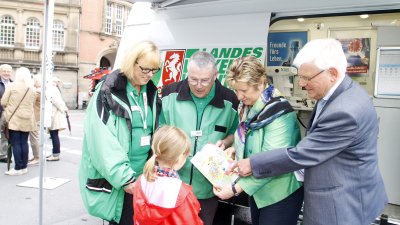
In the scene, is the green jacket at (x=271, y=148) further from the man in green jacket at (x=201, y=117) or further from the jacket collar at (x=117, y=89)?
the jacket collar at (x=117, y=89)

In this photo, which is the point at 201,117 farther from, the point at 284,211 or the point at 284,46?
the point at 284,46

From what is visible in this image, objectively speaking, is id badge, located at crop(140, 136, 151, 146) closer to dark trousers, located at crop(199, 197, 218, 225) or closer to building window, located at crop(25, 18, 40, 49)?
dark trousers, located at crop(199, 197, 218, 225)

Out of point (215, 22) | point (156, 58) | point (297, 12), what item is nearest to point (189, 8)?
point (215, 22)

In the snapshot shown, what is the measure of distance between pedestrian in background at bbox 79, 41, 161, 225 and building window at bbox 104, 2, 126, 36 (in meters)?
28.1

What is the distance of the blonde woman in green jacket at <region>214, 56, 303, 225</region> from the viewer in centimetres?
204

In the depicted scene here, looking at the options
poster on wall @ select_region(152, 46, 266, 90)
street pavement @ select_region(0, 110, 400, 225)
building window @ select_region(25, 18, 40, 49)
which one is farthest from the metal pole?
building window @ select_region(25, 18, 40, 49)

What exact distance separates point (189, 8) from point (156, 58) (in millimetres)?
1543

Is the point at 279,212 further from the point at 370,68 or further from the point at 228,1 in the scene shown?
the point at 370,68

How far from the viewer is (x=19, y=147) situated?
6.01 metres

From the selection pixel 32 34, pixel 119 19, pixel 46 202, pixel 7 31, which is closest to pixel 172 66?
pixel 46 202

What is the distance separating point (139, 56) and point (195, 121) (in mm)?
565

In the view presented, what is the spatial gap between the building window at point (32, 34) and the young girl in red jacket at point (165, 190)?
2739 centimetres

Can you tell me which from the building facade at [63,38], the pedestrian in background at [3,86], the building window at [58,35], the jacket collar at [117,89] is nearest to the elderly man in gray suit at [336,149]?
the jacket collar at [117,89]

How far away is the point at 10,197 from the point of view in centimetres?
504
